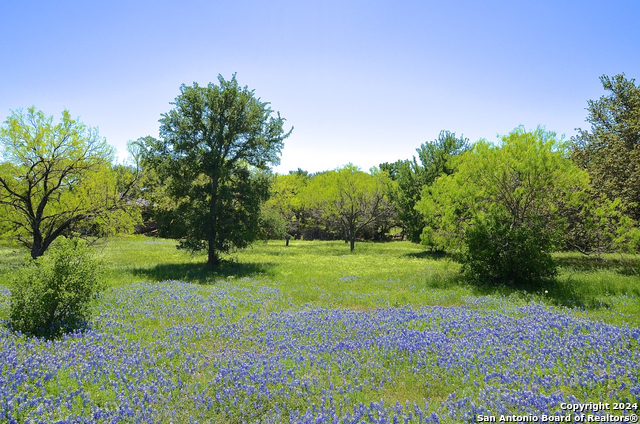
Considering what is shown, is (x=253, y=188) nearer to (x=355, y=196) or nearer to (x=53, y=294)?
(x=53, y=294)

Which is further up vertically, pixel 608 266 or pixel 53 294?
pixel 53 294

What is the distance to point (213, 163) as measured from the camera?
20.8 meters

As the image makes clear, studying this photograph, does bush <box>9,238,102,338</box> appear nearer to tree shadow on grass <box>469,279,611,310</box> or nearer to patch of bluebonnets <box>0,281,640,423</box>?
patch of bluebonnets <box>0,281,640,423</box>

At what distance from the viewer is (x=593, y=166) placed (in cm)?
2423

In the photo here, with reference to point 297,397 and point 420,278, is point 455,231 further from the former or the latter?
point 297,397

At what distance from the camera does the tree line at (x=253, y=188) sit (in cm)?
1543

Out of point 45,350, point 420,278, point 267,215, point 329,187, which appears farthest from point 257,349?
point 329,187

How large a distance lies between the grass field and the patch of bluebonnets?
0.09ft

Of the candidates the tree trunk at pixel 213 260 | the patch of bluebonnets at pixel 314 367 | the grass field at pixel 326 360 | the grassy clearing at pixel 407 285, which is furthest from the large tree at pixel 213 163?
the patch of bluebonnets at pixel 314 367

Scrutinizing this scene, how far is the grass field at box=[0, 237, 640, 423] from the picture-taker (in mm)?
5293

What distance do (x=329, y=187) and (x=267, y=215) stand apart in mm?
17095

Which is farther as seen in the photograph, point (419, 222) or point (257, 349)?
point (419, 222)

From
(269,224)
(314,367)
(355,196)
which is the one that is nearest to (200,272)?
(269,224)

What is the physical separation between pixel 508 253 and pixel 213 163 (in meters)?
16.3
